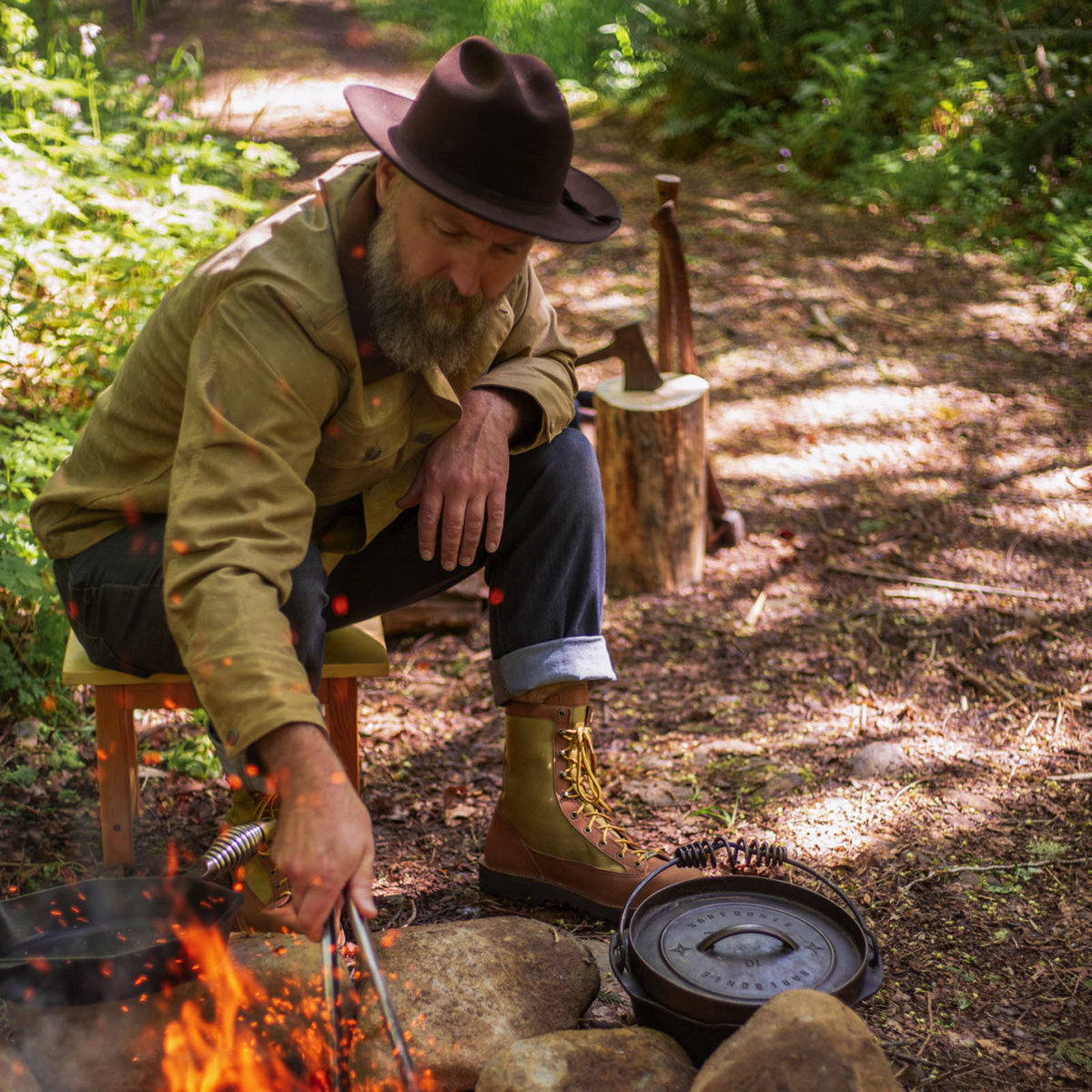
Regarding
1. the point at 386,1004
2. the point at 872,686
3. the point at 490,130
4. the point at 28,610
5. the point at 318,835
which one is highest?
the point at 490,130

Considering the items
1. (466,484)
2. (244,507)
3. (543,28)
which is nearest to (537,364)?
(466,484)

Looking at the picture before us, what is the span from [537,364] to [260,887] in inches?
53.2

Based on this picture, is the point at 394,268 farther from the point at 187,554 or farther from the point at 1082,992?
the point at 1082,992

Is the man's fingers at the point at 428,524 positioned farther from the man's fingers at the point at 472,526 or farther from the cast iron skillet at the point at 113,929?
the cast iron skillet at the point at 113,929

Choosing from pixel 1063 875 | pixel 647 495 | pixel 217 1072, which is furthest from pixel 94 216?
pixel 1063 875

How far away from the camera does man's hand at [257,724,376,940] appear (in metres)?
1.55

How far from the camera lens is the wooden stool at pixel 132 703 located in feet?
7.94

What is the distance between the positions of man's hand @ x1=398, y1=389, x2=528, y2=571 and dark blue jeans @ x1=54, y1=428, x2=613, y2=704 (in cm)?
11

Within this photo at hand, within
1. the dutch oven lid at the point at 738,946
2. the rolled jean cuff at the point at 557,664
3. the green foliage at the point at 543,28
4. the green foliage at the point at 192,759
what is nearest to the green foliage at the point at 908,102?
the green foliage at the point at 543,28

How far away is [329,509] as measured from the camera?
8.31 feet

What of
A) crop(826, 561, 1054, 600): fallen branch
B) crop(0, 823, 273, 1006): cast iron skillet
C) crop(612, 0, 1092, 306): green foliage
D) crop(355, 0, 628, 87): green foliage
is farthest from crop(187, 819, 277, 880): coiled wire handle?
crop(355, 0, 628, 87): green foliage

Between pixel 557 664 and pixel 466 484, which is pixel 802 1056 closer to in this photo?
pixel 557 664

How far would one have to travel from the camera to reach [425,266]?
2.12 metres

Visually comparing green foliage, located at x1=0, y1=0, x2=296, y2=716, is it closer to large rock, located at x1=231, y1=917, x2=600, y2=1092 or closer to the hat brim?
large rock, located at x1=231, y1=917, x2=600, y2=1092
